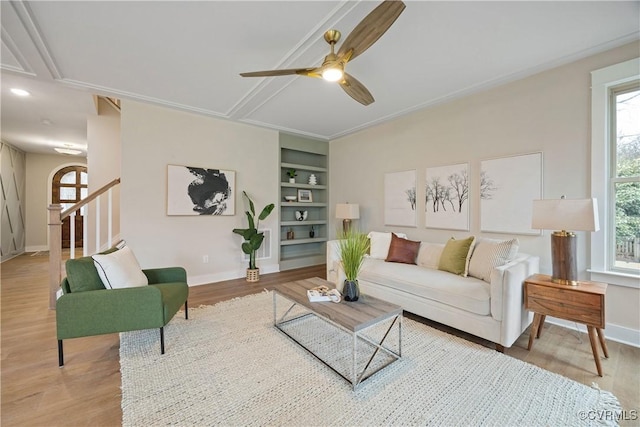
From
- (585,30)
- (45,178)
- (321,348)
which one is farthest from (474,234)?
(45,178)

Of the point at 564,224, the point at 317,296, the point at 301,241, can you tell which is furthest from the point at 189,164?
the point at 564,224

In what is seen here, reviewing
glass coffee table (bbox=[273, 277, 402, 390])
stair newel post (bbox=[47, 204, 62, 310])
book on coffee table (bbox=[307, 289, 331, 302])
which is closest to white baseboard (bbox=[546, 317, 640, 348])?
glass coffee table (bbox=[273, 277, 402, 390])

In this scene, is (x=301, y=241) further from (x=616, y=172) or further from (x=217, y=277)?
(x=616, y=172)

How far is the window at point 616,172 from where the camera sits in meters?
2.35

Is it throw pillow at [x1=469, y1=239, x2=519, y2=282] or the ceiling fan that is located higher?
the ceiling fan

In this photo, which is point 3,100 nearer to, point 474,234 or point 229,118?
point 229,118

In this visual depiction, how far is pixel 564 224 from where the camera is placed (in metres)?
2.11

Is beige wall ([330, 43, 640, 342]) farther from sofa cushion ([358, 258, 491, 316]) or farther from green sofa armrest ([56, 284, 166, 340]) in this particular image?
green sofa armrest ([56, 284, 166, 340])

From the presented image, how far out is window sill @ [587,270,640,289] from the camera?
2288mm

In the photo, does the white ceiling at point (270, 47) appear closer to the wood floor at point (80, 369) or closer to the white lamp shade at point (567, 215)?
the white lamp shade at point (567, 215)

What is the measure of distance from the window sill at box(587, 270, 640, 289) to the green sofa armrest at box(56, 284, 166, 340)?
3894 mm

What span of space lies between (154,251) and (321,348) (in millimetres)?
2945

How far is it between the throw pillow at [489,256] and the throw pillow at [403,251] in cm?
74

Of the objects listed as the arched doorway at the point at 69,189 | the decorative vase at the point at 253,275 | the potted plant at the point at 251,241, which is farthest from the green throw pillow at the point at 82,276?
the arched doorway at the point at 69,189
